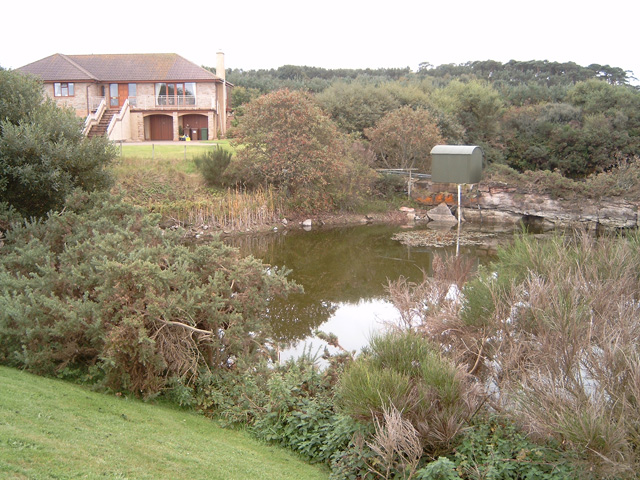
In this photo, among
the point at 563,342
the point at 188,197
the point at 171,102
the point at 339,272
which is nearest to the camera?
the point at 563,342

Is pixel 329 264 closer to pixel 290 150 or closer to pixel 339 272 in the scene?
pixel 339 272

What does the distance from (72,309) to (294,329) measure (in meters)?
5.26

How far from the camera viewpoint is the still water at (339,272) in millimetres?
12031

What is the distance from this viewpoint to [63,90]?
3478cm

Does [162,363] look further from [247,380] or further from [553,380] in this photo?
[553,380]

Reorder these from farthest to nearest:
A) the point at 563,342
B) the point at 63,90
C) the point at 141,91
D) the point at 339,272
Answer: the point at 141,91 < the point at 63,90 < the point at 339,272 < the point at 563,342

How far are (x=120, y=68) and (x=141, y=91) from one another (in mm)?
2406

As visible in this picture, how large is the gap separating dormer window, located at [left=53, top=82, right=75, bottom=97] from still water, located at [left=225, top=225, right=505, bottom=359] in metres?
19.5

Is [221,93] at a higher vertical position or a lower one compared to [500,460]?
higher

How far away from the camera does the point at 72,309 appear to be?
304 inches

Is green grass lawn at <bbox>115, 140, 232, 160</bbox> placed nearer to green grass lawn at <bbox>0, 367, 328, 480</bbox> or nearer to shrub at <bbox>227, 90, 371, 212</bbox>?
shrub at <bbox>227, 90, 371, 212</bbox>

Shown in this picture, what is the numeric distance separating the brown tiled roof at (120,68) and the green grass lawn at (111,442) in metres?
31.5

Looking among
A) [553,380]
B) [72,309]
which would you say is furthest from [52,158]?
[553,380]

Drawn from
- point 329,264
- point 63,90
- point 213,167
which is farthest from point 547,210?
point 63,90
